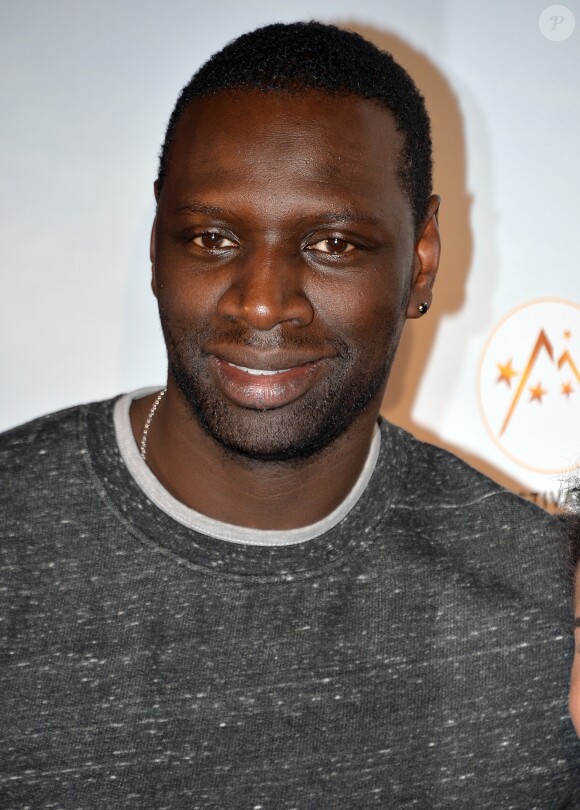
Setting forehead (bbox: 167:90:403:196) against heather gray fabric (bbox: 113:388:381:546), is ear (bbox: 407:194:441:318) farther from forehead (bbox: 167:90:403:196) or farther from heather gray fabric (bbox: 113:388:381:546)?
heather gray fabric (bbox: 113:388:381:546)

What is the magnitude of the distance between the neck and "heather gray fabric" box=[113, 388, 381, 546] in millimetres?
18

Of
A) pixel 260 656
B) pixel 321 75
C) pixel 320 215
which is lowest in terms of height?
pixel 260 656

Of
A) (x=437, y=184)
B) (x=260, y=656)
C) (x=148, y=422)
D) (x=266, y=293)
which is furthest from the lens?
(x=437, y=184)

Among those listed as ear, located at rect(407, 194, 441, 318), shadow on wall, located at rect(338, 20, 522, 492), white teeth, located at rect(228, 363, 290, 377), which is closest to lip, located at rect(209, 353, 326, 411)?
white teeth, located at rect(228, 363, 290, 377)

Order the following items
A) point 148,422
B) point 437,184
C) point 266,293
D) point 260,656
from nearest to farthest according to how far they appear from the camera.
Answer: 1. point 266,293
2. point 260,656
3. point 148,422
4. point 437,184

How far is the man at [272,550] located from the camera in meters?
1.22

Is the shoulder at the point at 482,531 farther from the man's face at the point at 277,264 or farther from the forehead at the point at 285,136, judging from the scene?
the forehead at the point at 285,136

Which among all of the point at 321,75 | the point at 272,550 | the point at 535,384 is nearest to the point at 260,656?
the point at 272,550

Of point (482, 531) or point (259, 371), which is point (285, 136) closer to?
point (259, 371)

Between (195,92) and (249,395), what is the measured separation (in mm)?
401

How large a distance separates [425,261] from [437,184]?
0.60 metres

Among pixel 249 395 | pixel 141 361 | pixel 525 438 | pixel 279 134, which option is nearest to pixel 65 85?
pixel 141 361

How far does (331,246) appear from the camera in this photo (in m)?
1.24

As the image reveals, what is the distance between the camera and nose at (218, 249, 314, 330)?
1164 mm
